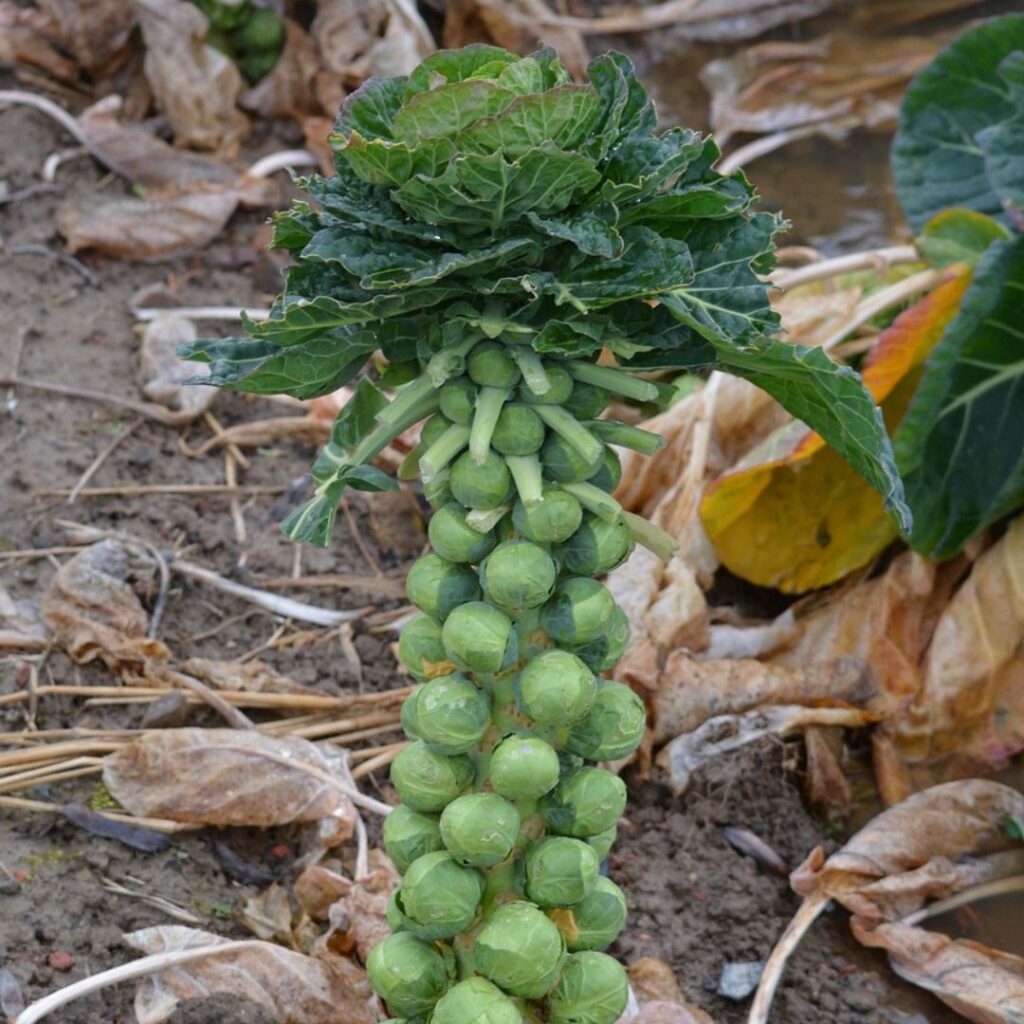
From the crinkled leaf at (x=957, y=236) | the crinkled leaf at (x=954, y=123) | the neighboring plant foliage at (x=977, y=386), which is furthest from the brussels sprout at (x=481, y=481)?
the crinkled leaf at (x=954, y=123)

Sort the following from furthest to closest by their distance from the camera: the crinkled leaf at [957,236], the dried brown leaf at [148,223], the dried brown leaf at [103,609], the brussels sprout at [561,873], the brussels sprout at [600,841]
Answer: the dried brown leaf at [148,223], the crinkled leaf at [957,236], the dried brown leaf at [103,609], the brussels sprout at [600,841], the brussels sprout at [561,873]

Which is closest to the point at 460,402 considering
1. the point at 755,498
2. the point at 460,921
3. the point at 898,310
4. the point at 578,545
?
the point at 578,545

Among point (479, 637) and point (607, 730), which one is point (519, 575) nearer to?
point (479, 637)

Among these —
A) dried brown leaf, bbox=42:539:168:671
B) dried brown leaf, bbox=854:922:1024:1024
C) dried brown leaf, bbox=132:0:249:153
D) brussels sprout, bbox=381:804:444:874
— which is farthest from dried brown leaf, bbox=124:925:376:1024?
dried brown leaf, bbox=132:0:249:153

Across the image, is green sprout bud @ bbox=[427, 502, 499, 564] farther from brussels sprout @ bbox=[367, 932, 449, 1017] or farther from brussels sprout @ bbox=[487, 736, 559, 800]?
brussels sprout @ bbox=[367, 932, 449, 1017]

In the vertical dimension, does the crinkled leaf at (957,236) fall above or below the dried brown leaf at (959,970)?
above

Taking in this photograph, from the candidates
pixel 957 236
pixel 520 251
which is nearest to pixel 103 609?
pixel 520 251

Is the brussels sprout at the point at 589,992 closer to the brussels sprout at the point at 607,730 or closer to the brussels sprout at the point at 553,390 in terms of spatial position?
the brussels sprout at the point at 607,730
